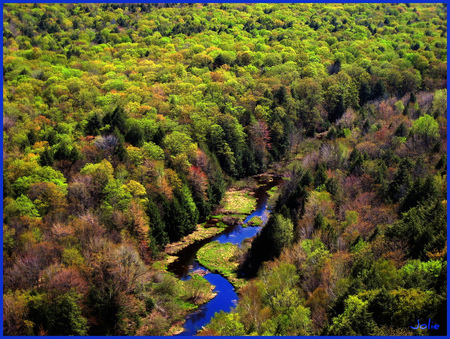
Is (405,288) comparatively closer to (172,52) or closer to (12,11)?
(172,52)

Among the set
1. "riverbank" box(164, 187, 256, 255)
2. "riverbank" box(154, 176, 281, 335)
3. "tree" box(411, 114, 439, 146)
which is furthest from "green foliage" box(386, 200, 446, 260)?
"riverbank" box(164, 187, 256, 255)

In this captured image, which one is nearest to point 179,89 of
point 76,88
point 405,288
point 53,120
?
point 76,88

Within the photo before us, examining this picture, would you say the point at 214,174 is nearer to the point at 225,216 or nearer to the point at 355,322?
the point at 225,216

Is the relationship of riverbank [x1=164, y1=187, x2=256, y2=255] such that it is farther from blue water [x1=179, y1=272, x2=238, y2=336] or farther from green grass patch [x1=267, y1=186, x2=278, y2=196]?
blue water [x1=179, y1=272, x2=238, y2=336]

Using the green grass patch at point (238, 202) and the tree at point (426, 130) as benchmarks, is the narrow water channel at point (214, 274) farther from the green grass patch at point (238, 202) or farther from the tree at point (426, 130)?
the tree at point (426, 130)

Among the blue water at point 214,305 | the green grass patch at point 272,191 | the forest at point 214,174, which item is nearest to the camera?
the forest at point 214,174

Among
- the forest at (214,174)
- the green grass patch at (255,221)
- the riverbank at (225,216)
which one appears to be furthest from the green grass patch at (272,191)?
the green grass patch at (255,221)

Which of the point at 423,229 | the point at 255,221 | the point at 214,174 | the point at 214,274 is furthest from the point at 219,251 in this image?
the point at 423,229
